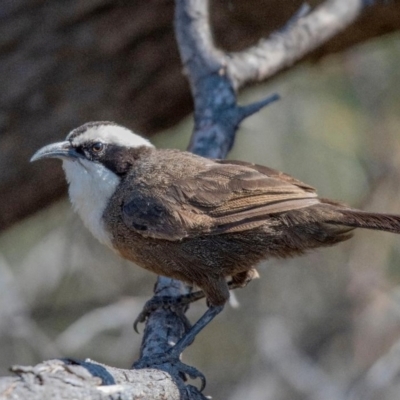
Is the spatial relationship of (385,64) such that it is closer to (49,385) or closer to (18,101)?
(18,101)

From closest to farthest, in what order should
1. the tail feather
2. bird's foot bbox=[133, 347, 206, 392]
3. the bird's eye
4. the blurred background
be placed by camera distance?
bird's foot bbox=[133, 347, 206, 392]
the tail feather
the bird's eye
the blurred background

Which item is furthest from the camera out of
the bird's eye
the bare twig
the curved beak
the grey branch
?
the grey branch

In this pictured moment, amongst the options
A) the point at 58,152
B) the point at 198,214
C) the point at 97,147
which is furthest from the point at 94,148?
the point at 198,214

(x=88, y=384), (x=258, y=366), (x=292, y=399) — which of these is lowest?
(x=292, y=399)

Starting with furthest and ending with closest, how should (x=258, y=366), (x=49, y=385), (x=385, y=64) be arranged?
(x=385, y=64)
(x=258, y=366)
(x=49, y=385)

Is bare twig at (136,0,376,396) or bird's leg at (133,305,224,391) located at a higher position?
bare twig at (136,0,376,396)

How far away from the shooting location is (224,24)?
243 inches

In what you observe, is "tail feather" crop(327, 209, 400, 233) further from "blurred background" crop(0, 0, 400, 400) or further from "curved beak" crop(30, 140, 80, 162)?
"blurred background" crop(0, 0, 400, 400)

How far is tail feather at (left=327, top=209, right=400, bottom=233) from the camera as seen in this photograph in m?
4.09

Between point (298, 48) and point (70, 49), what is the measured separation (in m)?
1.57

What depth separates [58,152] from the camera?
4.41m

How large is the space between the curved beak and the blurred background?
135cm

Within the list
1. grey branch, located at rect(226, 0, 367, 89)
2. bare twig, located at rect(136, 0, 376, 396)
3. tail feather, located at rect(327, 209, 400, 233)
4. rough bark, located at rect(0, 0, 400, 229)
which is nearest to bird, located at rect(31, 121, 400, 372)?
tail feather, located at rect(327, 209, 400, 233)

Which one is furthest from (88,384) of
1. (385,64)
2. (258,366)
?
(385,64)
